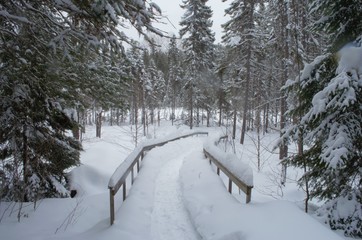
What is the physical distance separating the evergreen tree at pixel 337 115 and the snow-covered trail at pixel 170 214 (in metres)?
2.83

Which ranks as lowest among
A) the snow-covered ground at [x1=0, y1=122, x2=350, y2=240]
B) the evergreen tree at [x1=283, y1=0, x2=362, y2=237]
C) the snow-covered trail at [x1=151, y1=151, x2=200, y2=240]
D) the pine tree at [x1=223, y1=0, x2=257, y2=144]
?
the snow-covered trail at [x1=151, y1=151, x2=200, y2=240]

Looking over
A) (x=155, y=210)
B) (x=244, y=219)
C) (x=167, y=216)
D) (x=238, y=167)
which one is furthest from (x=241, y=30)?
(x=244, y=219)

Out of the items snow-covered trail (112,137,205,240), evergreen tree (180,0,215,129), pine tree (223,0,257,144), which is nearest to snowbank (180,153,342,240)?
snow-covered trail (112,137,205,240)

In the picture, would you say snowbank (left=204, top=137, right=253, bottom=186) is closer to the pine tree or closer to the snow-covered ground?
the snow-covered ground

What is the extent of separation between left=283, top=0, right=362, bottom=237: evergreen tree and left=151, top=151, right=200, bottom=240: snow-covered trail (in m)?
2.83

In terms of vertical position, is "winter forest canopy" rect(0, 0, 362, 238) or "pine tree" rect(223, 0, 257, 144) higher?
"pine tree" rect(223, 0, 257, 144)

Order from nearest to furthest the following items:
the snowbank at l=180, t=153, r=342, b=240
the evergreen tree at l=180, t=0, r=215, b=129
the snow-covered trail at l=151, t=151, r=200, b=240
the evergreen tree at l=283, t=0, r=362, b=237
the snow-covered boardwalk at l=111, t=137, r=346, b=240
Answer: the snowbank at l=180, t=153, r=342, b=240 < the snow-covered boardwalk at l=111, t=137, r=346, b=240 < the evergreen tree at l=283, t=0, r=362, b=237 < the snow-covered trail at l=151, t=151, r=200, b=240 < the evergreen tree at l=180, t=0, r=215, b=129

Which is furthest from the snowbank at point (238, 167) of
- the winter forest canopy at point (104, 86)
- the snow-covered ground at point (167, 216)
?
the winter forest canopy at point (104, 86)

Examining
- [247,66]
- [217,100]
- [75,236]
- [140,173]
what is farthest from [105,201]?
[217,100]

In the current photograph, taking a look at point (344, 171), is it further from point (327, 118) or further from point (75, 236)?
point (75, 236)

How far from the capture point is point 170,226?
5812 millimetres

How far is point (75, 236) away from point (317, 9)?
6.59 m

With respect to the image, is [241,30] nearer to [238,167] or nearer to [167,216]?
[238,167]

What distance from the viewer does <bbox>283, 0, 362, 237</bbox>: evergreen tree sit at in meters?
4.82
